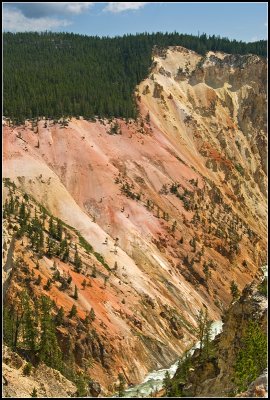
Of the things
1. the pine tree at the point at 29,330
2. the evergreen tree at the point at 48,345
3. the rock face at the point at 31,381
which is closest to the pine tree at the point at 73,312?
the evergreen tree at the point at 48,345

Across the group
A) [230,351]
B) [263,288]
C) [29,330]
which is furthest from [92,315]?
[263,288]

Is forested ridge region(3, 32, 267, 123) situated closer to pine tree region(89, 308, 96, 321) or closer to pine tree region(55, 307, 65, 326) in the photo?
pine tree region(89, 308, 96, 321)

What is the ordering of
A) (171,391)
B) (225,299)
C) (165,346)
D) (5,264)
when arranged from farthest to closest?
(225,299) < (165,346) < (5,264) < (171,391)

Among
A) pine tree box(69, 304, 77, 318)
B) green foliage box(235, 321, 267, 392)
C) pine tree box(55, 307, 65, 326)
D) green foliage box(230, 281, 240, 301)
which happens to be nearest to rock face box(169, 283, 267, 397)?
green foliage box(235, 321, 267, 392)

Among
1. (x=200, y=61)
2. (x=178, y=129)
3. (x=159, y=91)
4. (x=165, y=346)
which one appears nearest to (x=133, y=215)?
(x=165, y=346)

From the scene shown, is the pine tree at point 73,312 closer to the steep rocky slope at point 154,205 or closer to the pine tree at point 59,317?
the pine tree at point 59,317

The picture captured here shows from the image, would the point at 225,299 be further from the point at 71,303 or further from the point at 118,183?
the point at 71,303

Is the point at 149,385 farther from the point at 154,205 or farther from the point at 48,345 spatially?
the point at 154,205
